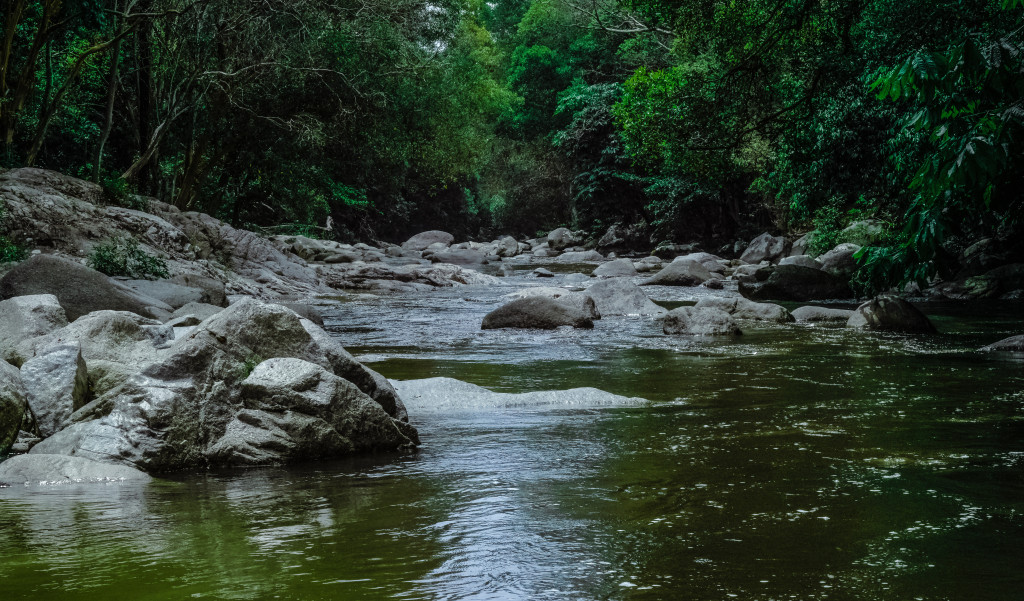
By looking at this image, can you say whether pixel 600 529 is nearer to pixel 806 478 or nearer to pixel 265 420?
pixel 806 478

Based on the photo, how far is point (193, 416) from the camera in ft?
15.1

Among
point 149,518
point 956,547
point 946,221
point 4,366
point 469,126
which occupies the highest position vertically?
point 469,126

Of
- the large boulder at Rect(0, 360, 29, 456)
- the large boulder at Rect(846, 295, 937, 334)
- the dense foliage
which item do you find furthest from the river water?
the large boulder at Rect(846, 295, 937, 334)

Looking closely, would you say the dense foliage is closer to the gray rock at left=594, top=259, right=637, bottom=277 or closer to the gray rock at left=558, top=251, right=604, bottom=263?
the gray rock at left=594, top=259, right=637, bottom=277

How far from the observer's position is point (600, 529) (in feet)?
10.7

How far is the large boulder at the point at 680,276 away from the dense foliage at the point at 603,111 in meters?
2.60

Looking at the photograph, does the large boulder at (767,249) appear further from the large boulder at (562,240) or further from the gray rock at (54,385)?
the gray rock at (54,385)

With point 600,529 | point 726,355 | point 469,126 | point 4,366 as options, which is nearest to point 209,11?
point 469,126

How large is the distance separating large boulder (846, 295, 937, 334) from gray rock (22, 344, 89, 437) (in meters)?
10.1

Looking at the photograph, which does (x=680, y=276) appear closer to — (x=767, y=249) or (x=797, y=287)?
(x=797, y=287)

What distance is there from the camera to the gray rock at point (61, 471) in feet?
13.6

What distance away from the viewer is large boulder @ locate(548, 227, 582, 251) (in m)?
42.7

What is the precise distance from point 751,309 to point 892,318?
2442 millimetres

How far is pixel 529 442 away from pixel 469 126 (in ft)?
75.8
